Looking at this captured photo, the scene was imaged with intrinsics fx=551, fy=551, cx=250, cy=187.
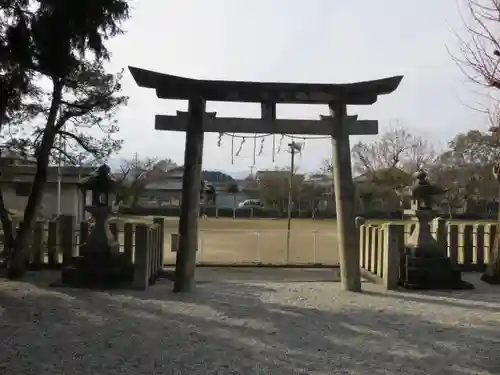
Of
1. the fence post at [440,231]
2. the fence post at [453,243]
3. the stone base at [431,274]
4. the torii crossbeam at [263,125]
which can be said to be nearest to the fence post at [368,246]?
the fence post at [440,231]

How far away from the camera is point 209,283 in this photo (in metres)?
10.0

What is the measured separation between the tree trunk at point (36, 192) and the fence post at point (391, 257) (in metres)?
6.34

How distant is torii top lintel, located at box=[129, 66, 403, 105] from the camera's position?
352 inches

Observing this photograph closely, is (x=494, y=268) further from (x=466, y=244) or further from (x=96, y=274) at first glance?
(x=96, y=274)

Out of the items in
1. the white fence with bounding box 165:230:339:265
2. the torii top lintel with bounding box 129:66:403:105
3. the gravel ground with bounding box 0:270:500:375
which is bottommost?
the gravel ground with bounding box 0:270:500:375

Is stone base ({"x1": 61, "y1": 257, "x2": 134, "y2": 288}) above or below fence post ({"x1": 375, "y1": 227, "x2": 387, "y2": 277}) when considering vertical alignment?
below

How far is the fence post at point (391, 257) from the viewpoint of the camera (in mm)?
9562

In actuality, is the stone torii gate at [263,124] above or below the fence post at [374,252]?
above

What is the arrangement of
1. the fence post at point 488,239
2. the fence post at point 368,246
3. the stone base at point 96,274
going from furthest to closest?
1. the fence post at point 488,239
2. the fence post at point 368,246
3. the stone base at point 96,274

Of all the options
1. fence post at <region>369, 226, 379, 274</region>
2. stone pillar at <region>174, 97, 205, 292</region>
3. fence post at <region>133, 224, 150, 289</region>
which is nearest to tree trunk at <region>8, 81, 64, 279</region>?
fence post at <region>133, 224, 150, 289</region>

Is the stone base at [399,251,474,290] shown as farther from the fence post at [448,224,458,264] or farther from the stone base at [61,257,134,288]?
the stone base at [61,257,134,288]

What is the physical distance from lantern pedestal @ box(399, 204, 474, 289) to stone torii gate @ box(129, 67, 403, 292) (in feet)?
3.60

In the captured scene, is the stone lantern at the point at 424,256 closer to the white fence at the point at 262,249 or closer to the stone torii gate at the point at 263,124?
the stone torii gate at the point at 263,124

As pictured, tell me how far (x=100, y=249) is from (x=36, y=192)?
73.7 inches
